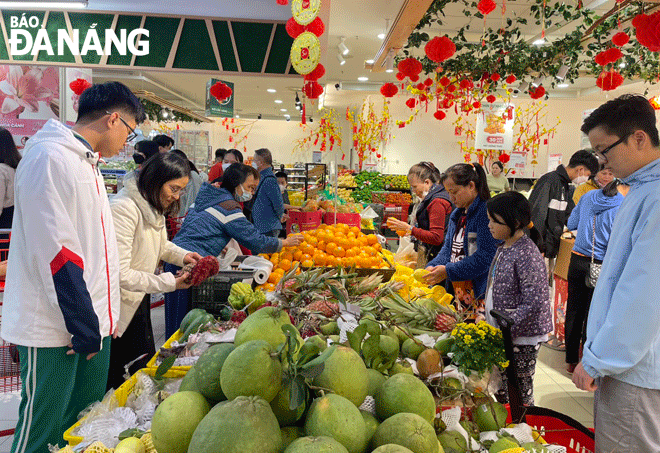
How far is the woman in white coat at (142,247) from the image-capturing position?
2.37m

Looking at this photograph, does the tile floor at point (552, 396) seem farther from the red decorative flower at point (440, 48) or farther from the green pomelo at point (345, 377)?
the red decorative flower at point (440, 48)

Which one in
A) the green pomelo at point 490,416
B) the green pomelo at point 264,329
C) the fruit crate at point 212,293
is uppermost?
the green pomelo at point 264,329

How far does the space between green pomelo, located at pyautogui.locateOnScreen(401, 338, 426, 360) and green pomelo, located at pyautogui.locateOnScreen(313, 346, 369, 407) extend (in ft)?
1.82

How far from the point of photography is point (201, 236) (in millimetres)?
3430

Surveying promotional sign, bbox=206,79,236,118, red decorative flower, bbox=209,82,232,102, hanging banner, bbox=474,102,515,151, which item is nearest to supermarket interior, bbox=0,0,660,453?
red decorative flower, bbox=209,82,232,102

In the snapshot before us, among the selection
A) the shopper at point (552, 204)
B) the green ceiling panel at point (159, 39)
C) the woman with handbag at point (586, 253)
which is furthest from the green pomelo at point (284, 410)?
the green ceiling panel at point (159, 39)

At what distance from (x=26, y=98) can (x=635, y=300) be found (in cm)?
832

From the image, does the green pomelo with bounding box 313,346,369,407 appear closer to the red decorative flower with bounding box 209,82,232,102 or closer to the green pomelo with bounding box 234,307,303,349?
the green pomelo with bounding box 234,307,303,349

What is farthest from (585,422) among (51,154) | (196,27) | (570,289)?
(196,27)

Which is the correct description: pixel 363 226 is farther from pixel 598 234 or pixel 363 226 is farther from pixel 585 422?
pixel 585 422

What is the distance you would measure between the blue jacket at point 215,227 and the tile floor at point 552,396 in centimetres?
153

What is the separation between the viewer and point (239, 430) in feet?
2.95

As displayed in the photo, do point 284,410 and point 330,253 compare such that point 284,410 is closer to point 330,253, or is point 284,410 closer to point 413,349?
point 413,349

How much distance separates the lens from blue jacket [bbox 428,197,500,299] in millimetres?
3141
